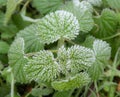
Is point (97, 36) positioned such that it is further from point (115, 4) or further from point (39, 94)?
point (39, 94)

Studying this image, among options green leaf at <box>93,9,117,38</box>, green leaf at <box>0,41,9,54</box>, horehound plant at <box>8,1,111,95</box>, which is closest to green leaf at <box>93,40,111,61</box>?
horehound plant at <box>8,1,111,95</box>

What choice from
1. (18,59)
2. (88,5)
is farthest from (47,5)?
(18,59)

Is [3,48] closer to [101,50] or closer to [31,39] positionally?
[31,39]

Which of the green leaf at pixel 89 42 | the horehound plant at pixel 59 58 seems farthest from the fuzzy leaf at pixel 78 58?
the green leaf at pixel 89 42

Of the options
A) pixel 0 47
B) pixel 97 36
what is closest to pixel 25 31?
pixel 0 47

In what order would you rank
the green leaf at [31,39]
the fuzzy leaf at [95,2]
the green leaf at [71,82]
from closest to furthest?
the green leaf at [71,82] < the green leaf at [31,39] < the fuzzy leaf at [95,2]

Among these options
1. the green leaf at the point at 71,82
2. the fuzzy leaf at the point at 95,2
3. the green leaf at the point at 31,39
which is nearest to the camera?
the green leaf at the point at 71,82

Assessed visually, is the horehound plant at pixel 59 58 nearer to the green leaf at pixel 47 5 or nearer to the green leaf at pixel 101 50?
the green leaf at pixel 101 50
